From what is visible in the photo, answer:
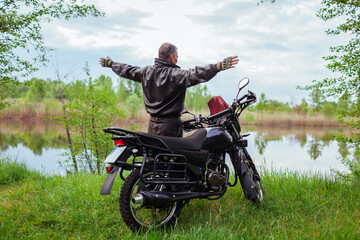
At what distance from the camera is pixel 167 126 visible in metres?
3.86

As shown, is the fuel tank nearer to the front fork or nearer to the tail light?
the front fork

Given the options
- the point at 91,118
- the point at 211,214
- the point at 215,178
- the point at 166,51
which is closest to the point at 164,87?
the point at 166,51

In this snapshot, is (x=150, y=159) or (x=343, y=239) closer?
(x=343, y=239)

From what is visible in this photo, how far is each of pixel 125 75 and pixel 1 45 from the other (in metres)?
4.33

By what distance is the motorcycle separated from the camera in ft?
9.45

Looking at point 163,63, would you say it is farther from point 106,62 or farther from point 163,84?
point 106,62

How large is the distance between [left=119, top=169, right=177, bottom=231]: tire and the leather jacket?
109cm

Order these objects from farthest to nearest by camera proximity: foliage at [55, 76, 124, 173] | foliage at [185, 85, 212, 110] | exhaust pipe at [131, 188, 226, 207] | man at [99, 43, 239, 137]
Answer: foliage at [185, 85, 212, 110] → foliage at [55, 76, 124, 173] → man at [99, 43, 239, 137] → exhaust pipe at [131, 188, 226, 207]

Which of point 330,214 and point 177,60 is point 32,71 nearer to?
point 177,60

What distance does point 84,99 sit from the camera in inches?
307

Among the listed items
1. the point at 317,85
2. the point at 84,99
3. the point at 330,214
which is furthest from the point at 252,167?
the point at 84,99

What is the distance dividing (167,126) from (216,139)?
77cm

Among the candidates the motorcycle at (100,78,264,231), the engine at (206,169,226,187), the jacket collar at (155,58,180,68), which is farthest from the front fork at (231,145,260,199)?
the jacket collar at (155,58,180,68)

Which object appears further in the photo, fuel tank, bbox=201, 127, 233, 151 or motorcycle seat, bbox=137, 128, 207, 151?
fuel tank, bbox=201, 127, 233, 151
